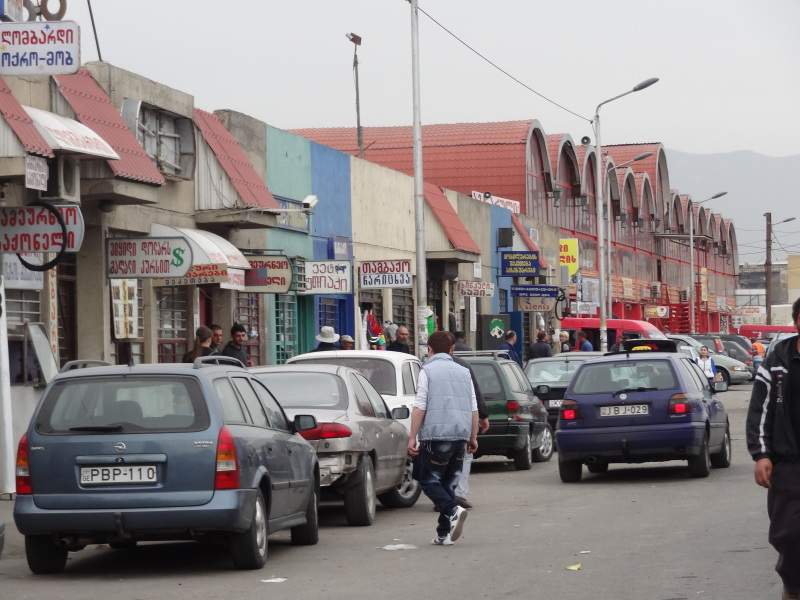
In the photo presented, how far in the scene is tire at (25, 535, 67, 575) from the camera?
420 inches

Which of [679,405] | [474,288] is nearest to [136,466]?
[679,405]

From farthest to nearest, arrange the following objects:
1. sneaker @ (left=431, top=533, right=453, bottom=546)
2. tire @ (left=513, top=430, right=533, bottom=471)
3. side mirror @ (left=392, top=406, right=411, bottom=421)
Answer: tire @ (left=513, top=430, right=533, bottom=471) → side mirror @ (left=392, top=406, right=411, bottom=421) → sneaker @ (left=431, top=533, right=453, bottom=546)

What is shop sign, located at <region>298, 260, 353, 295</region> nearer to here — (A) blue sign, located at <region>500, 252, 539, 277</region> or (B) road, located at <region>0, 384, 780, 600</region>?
(B) road, located at <region>0, 384, 780, 600</region>

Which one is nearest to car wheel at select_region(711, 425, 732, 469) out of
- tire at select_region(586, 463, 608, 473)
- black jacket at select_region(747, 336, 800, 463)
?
tire at select_region(586, 463, 608, 473)

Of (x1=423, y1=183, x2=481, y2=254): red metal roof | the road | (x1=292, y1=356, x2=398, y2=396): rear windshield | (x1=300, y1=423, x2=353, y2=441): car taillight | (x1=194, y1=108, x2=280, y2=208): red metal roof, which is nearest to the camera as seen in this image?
the road

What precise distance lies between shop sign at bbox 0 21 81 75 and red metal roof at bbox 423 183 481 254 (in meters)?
23.4

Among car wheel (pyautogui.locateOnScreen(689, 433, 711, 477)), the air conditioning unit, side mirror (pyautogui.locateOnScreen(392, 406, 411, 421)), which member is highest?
the air conditioning unit

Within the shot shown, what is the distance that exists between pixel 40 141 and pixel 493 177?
42.5m

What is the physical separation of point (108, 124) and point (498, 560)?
33.8 ft

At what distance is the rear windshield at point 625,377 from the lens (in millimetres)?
17750

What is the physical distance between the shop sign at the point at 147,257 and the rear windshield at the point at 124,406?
9483 millimetres

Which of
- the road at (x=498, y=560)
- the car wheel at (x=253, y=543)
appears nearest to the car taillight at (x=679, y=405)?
the road at (x=498, y=560)

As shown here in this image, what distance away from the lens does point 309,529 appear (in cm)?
1233

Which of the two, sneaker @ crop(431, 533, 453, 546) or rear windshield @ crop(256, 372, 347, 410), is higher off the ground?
rear windshield @ crop(256, 372, 347, 410)
